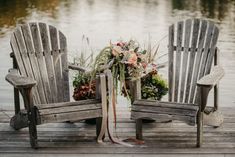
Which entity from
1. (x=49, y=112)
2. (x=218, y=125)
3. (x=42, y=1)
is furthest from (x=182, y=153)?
(x=42, y=1)

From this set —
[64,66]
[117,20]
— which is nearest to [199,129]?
[64,66]

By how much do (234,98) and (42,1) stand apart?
19255mm

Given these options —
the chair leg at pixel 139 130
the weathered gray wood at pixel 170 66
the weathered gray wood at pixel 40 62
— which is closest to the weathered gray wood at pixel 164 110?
the chair leg at pixel 139 130

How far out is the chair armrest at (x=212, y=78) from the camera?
4.53m

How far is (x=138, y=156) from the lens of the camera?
14.5ft

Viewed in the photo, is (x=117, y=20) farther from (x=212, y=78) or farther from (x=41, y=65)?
(x=212, y=78)

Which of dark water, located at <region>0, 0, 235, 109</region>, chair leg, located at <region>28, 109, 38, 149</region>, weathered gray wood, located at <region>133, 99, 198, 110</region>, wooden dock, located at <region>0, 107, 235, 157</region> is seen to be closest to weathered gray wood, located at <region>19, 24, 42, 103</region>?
wooden dock, located at <region>0, 107, 235, 157</region>

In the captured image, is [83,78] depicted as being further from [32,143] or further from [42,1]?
[42,1]

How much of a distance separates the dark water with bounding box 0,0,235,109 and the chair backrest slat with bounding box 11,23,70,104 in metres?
2.36

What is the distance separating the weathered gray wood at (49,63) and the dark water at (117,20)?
2354 mm

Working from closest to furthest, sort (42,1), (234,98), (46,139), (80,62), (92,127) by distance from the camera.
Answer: (46,139) < (92,127) < (80,62) < (234,98) < (42,1)

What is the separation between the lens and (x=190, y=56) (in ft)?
18.0

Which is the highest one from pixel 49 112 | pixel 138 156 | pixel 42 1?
pixel 42 1

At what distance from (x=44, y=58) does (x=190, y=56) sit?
4.74ft
